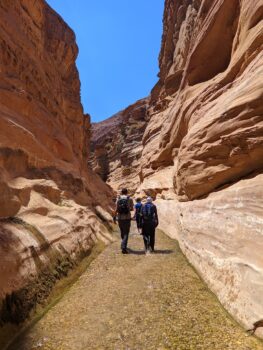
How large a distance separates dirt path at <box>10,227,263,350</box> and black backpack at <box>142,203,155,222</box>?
2.51m

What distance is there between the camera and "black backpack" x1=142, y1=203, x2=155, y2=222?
10117mm

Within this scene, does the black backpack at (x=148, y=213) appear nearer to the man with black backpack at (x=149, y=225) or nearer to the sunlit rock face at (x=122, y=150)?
the man with black backpack at (x=149, y=225)

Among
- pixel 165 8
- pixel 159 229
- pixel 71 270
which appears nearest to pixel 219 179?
pixel 71 270

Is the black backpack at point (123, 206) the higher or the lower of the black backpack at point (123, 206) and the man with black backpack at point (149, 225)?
the higher

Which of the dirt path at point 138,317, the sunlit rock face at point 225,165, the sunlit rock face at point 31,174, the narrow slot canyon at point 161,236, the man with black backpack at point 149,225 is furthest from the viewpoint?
the man with black backpack at point 149,225

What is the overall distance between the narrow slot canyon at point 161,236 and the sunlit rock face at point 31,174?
57 mm

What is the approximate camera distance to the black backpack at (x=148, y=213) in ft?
33.2

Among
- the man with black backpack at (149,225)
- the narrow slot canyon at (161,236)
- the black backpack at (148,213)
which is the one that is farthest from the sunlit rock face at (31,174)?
the black backpack at (148,213)

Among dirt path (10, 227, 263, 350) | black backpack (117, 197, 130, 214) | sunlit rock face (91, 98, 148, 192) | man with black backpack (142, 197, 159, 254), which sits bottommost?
dirt path (10, 227, 263, 350)

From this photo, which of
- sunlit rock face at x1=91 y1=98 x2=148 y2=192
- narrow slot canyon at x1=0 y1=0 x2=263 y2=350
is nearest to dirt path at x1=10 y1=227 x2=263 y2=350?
narrow slot canyon at x1=0 y1=0 x2=263 y2=350

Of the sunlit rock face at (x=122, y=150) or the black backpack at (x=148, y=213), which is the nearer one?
the black backpack at (x=148, y=213)

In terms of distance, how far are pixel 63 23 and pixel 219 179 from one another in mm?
34396

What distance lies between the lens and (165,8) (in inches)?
1512

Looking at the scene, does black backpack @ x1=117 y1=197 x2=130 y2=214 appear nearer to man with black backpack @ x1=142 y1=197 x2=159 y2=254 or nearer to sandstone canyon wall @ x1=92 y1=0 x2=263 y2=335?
man with black backpack @ x1=142 y1=197 x2=159 y2=254
